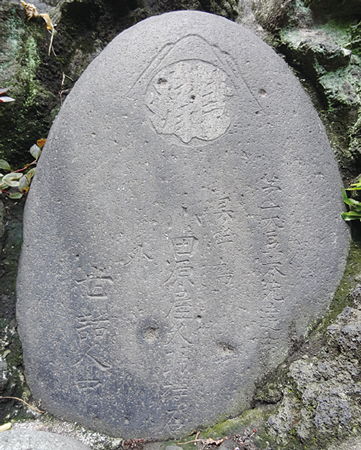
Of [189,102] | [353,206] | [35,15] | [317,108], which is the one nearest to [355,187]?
[353,206]

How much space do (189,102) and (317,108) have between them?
2.77ft

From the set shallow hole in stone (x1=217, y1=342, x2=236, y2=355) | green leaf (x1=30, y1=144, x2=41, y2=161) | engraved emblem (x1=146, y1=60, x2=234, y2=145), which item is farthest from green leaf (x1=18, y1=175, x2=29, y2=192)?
shallow hole in stone (x1=217, y1=342, x2=236, y2=355)

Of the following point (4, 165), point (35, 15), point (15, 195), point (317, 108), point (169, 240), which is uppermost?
point (35, 15)

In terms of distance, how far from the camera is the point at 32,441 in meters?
1.28

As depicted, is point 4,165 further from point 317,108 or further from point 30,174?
point 317,108

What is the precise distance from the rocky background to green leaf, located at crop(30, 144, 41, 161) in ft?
0.19

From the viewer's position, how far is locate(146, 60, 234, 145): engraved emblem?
1.61 m

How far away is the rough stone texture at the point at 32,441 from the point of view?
1.25m

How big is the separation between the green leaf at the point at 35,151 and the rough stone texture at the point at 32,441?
50.4 inches

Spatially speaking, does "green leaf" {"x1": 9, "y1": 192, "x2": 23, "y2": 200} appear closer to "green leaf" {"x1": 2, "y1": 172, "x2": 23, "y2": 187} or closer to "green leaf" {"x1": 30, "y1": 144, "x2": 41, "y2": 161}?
"green leaf" {"x1": 2, "y1": 172, "x2": 23, "y2": 187}

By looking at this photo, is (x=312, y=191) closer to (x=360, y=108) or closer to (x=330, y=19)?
(x=360, y=108)

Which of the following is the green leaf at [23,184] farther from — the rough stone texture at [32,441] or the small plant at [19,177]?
the rough stone texture at [32,441]

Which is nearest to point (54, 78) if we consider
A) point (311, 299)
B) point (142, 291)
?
point (142, 291)

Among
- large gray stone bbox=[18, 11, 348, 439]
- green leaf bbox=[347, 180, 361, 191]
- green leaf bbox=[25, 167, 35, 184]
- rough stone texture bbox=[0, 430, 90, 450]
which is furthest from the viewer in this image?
green leaf bbox=[25, 167, 35, 184]
